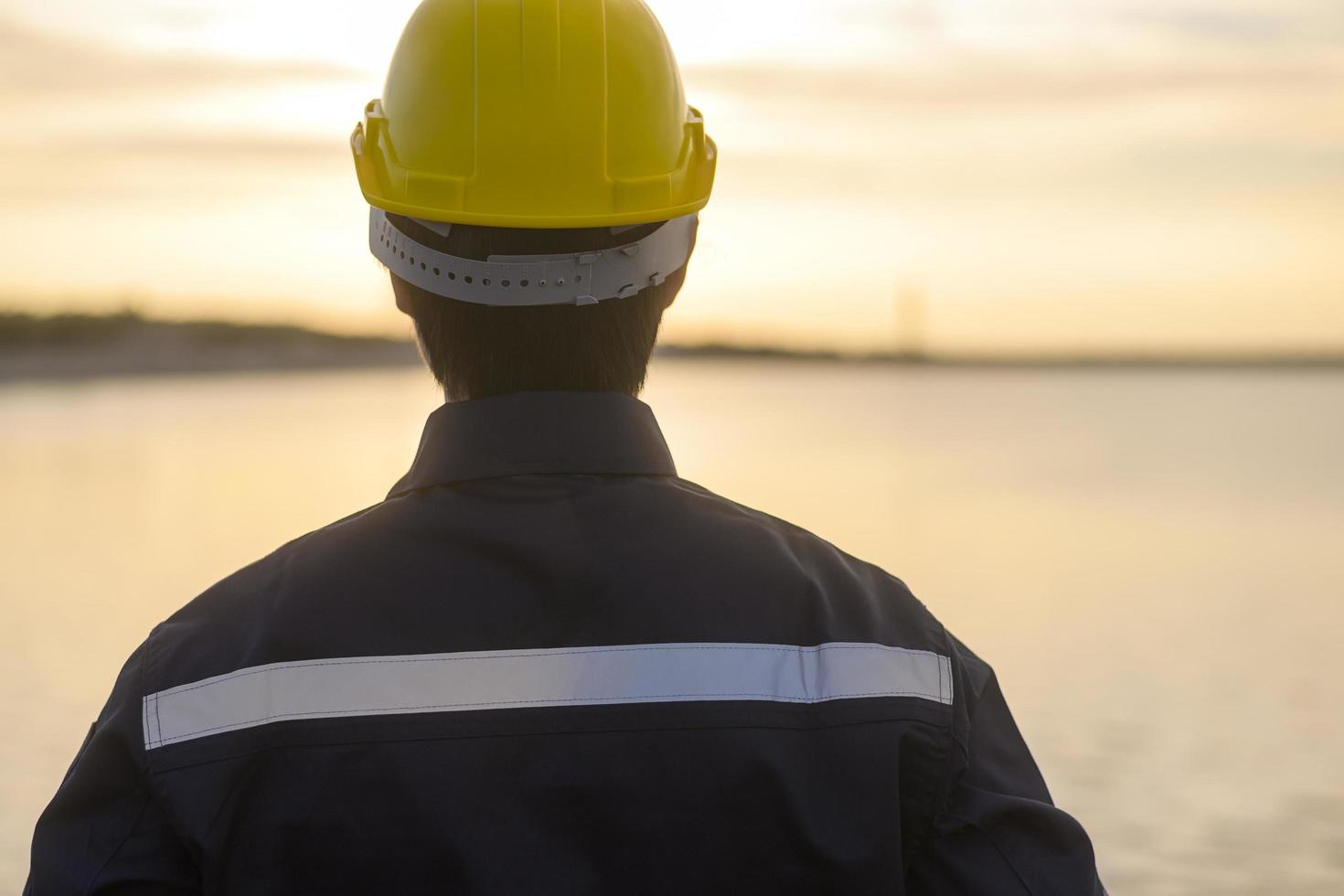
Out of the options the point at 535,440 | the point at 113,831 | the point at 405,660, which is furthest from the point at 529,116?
the point at 113,831

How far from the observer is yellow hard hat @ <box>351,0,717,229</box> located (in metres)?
1.68

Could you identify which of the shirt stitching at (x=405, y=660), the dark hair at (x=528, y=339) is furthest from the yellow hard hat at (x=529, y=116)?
the shirt stitching at (x=405, y=660)

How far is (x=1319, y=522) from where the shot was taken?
80.9 ft

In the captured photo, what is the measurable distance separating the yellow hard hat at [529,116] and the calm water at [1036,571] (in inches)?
237

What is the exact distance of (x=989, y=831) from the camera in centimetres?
153

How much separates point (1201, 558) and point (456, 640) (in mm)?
19739

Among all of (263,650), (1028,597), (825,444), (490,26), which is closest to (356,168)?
(490,26)

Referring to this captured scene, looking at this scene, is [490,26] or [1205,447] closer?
[490,26]

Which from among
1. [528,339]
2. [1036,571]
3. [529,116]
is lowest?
[1036,571]

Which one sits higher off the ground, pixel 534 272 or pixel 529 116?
pixel 529 116

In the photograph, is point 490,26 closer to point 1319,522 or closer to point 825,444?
point 1319,522

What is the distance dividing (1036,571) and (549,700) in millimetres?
17000

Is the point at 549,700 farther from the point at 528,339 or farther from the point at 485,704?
the point at 528,339

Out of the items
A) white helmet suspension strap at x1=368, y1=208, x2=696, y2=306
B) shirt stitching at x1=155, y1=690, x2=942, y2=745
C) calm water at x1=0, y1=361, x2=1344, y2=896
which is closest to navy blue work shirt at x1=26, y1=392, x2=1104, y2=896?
shirt stitching at x1=155, y1=690, x2=942, y2=745
